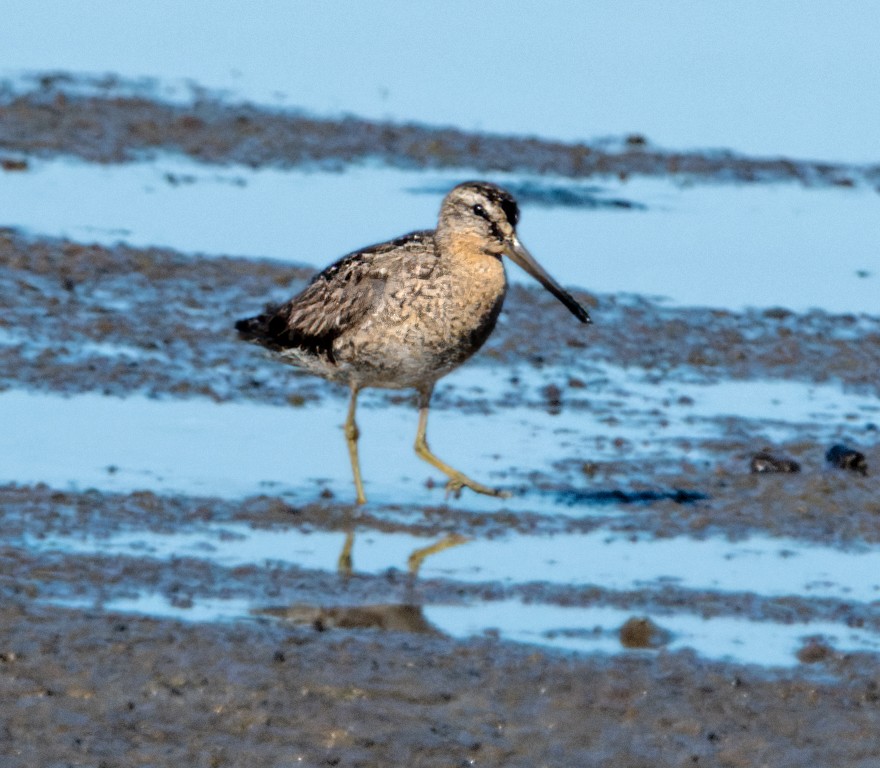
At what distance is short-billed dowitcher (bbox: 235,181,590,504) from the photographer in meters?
8.83

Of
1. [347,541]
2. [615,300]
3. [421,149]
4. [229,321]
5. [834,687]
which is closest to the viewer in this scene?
[834,687]

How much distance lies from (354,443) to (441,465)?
1.35 ft

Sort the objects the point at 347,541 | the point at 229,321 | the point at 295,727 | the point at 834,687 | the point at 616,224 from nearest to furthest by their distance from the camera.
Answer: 1. the point at 295,727
2. the point at 834,687
3. the point at 347,541
4. the point at 229,321
5. the point at 616,224

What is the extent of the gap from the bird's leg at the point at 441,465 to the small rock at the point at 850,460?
1.64 m

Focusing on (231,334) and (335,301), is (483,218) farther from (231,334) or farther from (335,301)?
(231,334)

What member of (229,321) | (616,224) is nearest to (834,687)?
(229,321)

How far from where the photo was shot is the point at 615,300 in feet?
40.5

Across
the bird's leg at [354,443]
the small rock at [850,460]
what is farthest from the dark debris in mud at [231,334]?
the small rock at [850,460]

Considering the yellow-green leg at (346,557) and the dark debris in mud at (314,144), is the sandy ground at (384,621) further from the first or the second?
the dark debris in mud at (314,144)

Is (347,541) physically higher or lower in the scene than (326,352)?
lower

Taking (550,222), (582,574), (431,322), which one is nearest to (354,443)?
(431,322)

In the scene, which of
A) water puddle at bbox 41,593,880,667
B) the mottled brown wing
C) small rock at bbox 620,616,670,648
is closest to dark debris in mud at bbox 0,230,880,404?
the mottled brown wing

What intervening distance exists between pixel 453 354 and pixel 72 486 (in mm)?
1764

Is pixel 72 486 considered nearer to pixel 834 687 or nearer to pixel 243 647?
pixel 243 647
